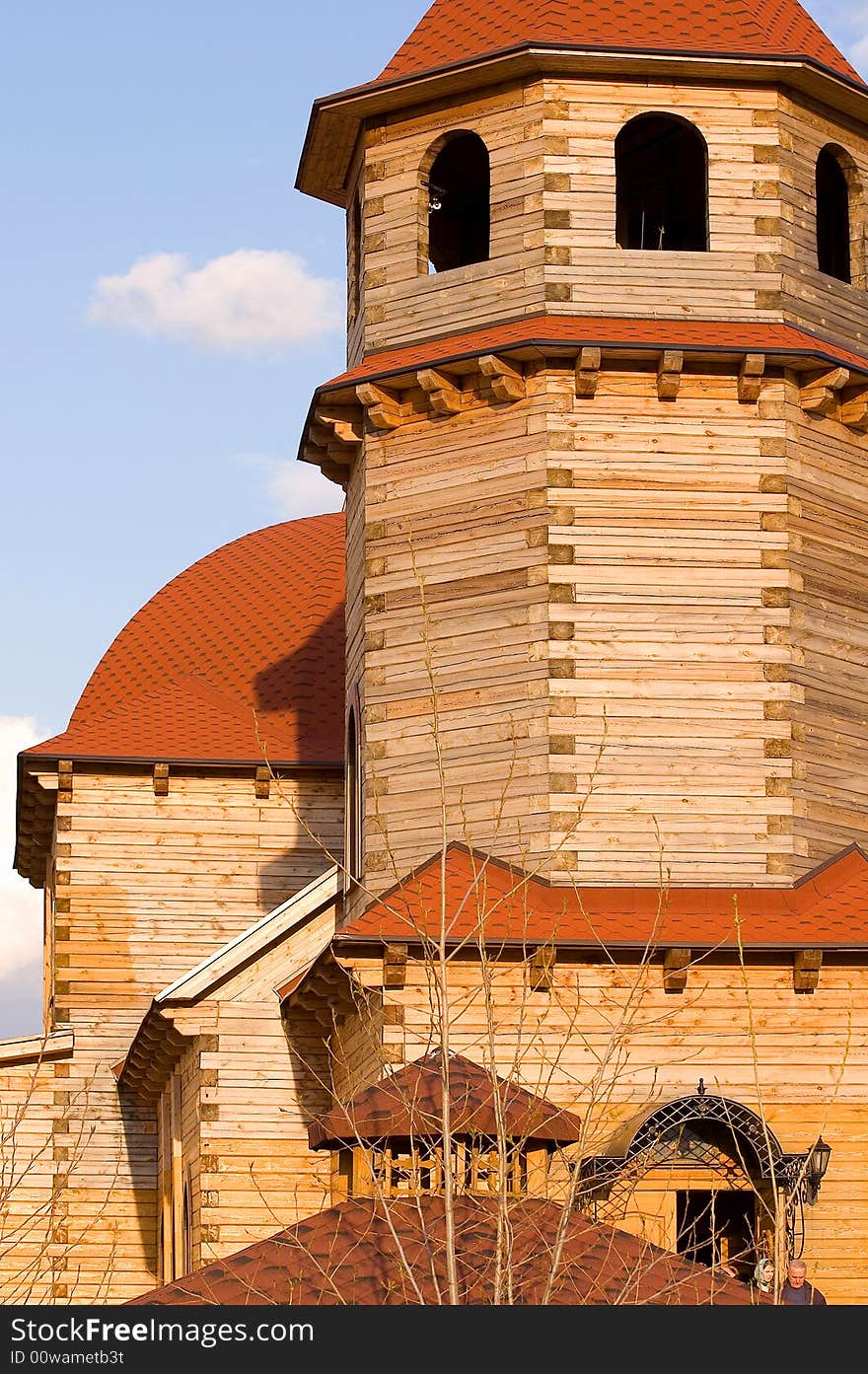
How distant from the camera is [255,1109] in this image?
22.7 meters

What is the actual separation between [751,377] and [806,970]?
536cm

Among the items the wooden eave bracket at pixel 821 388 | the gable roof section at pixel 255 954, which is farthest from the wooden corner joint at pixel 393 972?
the wooden eave bracket at pixel 821 388

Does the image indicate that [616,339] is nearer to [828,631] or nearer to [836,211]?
[828,631]

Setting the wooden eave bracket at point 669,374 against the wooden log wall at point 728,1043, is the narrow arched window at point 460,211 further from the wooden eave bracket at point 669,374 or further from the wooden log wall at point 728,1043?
the wooden log wall at point 728,1043

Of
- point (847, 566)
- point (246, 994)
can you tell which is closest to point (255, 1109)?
point (246, 994)

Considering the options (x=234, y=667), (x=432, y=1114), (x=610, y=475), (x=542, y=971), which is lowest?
(x=432, y=1114)

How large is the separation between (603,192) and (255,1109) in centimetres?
960

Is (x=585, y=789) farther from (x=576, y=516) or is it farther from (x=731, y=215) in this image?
(x=731, y=215)

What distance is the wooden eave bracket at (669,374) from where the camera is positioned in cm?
1973

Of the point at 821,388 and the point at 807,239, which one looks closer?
the point at 821,388

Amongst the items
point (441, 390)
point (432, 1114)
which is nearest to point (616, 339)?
point (441, 390)

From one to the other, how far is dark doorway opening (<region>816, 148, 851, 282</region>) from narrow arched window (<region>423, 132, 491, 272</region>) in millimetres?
3711

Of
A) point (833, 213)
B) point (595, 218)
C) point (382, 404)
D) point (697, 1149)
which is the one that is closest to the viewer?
point (697, 1149)

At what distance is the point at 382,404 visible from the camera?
2064 cm
